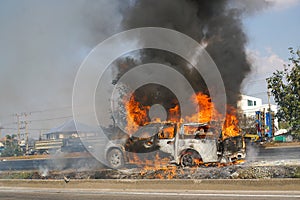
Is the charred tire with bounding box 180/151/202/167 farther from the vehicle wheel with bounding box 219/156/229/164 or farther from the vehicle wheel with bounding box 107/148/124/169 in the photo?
the vehicle wheel with bounding box 107/148/124/169

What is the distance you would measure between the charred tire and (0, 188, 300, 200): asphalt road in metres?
2.61

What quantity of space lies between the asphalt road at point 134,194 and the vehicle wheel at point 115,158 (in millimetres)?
2447

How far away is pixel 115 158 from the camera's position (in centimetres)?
1284

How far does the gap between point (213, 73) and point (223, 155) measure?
5944mm

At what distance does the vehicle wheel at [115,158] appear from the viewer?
12.7 m

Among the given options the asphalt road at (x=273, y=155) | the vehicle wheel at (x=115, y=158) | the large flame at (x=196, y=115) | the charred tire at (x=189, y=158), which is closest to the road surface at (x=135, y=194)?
the vehicle wheel at (x=115, y=158)

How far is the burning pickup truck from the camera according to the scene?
38.7 feet

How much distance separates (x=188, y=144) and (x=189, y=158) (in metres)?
0.44

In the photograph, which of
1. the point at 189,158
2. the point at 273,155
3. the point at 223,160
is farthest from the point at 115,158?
the point at 273,155

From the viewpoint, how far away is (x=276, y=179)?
838 cm

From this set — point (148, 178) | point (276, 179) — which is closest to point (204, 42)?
point (148, 178)

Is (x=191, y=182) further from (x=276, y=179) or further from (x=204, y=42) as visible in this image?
(x=204, y=42)

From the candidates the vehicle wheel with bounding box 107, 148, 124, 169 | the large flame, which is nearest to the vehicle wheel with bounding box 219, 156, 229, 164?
the large flame

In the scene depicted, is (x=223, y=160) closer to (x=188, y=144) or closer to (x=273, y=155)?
(x=188, y=144)
